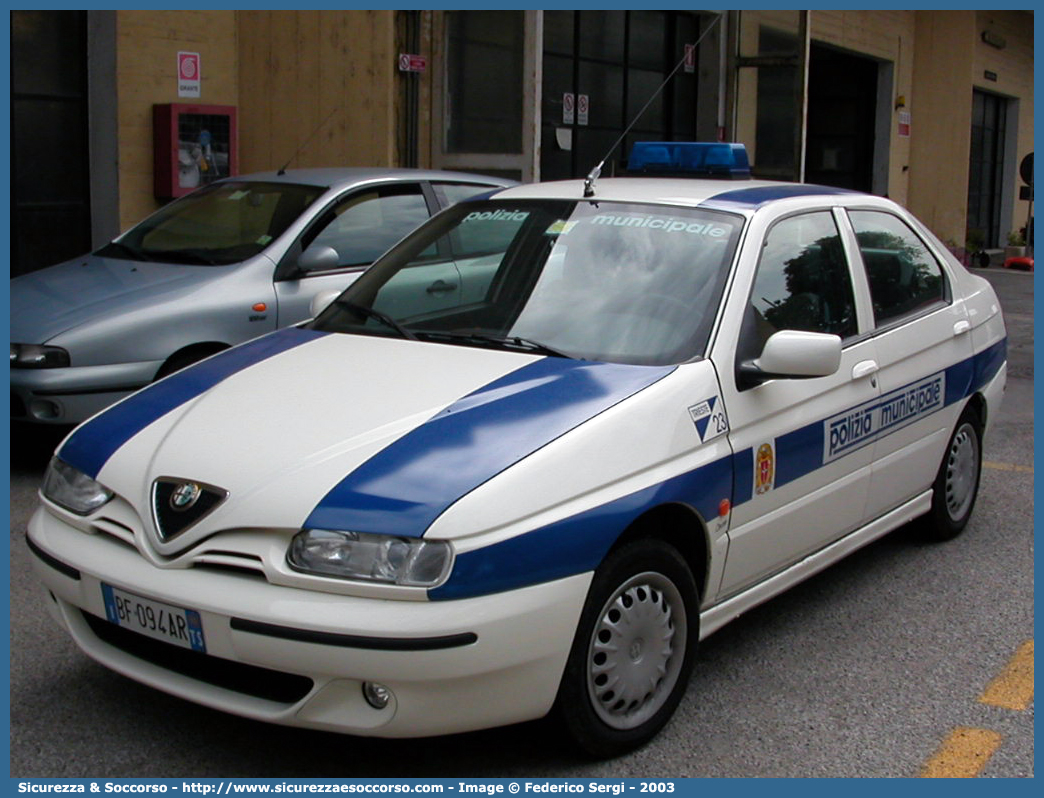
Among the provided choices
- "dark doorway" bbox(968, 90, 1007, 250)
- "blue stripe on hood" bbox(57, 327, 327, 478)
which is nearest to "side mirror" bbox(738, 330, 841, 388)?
"blue stripe on hood" bbox(57, 327, 327, 478)

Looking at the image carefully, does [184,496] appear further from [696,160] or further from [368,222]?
[368,222]

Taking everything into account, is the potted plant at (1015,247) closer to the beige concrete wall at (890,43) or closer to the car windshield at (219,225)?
the beige concrete wall at (890,43)

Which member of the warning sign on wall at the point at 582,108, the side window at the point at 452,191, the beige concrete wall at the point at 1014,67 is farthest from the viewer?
the beige concrete wall at the point at 1014,67

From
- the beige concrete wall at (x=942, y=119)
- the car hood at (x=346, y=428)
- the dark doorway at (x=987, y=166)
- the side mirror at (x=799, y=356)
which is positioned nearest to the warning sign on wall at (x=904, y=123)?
the beige concrete wall at (x=942, y=119)

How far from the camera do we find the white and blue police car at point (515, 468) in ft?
10.8

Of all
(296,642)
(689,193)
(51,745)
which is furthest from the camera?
(689,193)

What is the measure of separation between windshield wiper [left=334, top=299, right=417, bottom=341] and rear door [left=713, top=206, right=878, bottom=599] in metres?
1.09

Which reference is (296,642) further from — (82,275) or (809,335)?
(82,275)

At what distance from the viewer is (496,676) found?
3.34 meters

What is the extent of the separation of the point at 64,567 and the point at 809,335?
234 cm

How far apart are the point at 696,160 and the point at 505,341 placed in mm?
1847

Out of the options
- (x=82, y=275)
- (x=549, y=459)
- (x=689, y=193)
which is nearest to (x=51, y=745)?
(x=549, y=459)

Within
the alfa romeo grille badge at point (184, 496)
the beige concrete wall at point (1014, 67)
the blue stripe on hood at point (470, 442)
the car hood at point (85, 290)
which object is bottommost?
the alfa romeo grille badge at point (184, 496)

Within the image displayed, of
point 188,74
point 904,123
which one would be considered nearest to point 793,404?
point 188,74
